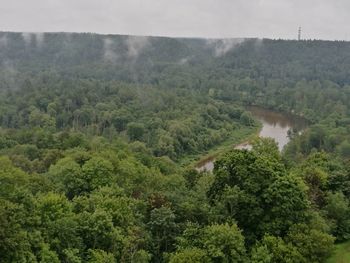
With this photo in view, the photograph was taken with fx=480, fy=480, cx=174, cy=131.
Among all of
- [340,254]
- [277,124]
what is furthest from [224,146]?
[340,254]

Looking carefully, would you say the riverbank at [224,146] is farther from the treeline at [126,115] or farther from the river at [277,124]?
the river at [277,124]

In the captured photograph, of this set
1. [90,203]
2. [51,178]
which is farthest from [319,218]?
[51,178]

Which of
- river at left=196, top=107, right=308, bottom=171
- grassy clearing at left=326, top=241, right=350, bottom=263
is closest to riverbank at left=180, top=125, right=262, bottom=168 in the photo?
river at left=196, top=107, right=308, bottom=171

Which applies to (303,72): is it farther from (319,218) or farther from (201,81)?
(319,218)

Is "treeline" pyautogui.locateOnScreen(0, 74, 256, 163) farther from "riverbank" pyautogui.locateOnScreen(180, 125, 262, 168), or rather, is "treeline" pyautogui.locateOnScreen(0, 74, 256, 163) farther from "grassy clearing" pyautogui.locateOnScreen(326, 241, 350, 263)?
"grassy clearing" pyautogui.locateOnScreen(326, 241, 350, 263)

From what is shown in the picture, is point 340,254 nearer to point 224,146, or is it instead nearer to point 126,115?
point 224,146

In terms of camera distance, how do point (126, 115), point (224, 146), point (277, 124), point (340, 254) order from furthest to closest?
point (277, 124)
point (126, 115)
point (224, 146)
point (340, 254)
